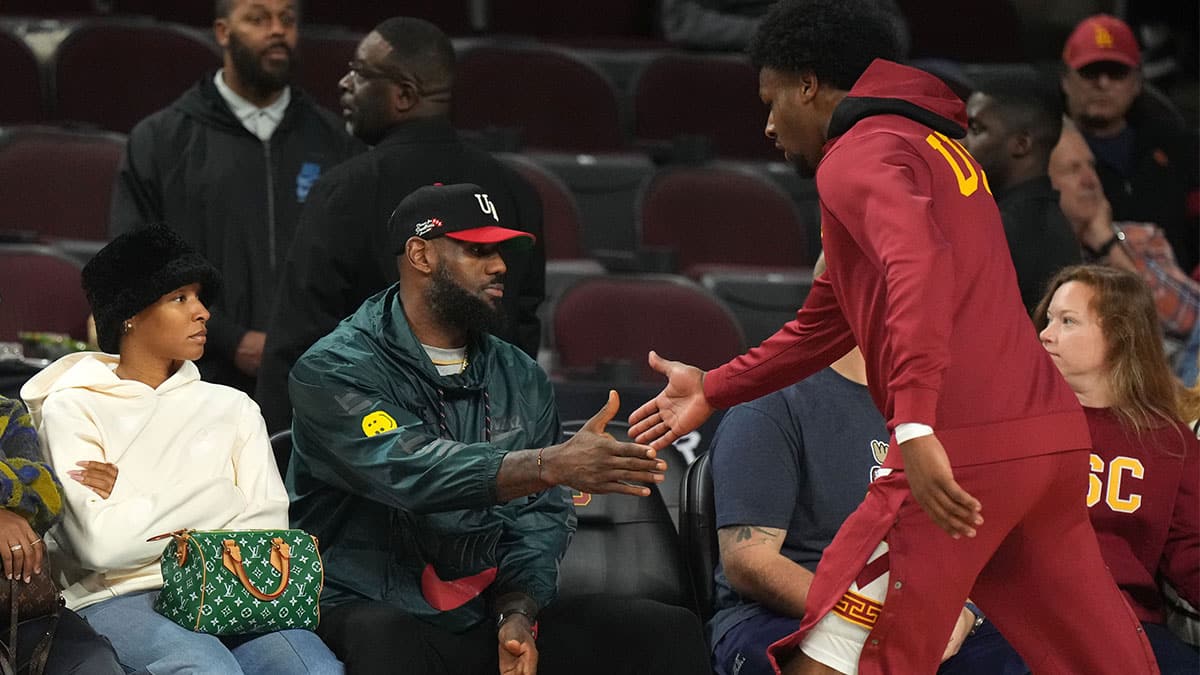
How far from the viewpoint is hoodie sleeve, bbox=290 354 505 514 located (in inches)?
149

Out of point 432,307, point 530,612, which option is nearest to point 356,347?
point 432,307

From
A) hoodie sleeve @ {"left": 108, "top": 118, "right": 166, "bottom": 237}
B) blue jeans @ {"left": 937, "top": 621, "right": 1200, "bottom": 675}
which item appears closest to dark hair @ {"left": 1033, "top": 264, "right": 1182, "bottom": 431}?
blue jeans @ {"left": 937, "top": 621, "right": 1200, "bottom": 675}

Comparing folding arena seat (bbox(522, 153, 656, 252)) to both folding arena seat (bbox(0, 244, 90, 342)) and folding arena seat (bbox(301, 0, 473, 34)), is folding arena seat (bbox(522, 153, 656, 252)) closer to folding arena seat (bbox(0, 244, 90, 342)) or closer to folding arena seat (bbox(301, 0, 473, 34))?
folding arena seat (bbox(301, 0, 473, 34))

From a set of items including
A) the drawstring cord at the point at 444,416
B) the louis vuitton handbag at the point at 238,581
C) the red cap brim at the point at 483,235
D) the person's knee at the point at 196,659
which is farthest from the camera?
the red cap brim at the point at 483,235

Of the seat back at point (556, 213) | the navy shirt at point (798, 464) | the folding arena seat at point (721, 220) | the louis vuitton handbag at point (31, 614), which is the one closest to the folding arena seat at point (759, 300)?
the folding arena seat at point (721, 220)

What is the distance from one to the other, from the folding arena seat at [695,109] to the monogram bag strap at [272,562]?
4350 millimetres

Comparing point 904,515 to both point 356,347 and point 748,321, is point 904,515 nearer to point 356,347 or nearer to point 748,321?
point 356,347

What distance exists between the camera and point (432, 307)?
4.16 metres

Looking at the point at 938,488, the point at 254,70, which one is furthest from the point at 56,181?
the point at 938,488

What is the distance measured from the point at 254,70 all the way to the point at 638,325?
1.51 m

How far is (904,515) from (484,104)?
182 inches

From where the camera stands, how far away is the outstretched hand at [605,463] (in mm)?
3635

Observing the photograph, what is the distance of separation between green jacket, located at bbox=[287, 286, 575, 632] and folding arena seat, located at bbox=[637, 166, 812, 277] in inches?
111

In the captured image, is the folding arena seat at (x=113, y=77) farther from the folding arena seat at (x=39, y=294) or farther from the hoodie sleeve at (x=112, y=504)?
the hoodie sleeve at (x=112, y=504)
